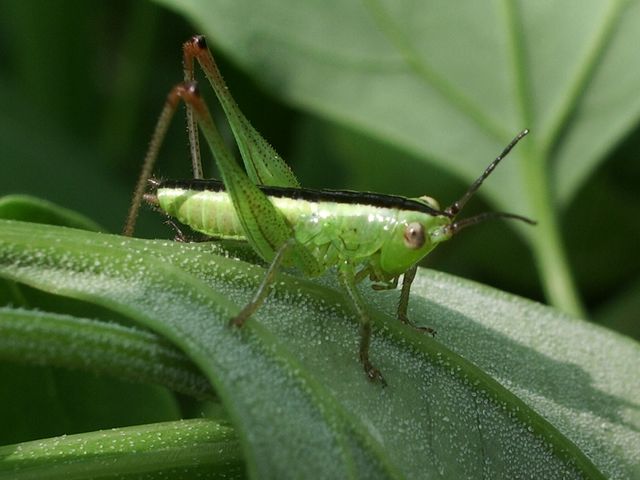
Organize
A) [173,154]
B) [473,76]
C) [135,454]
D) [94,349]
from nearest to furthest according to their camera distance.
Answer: [94,349] → [135,454] → [473,76] → [173,154]

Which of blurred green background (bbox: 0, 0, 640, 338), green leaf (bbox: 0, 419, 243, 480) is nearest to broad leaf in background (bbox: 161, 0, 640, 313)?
blurred green background (bbox: 0, 0, 640, 338)

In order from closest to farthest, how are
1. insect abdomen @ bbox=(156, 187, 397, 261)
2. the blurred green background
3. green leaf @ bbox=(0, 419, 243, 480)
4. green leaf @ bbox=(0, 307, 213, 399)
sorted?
1. green leaf @ bbox=(0, 307, 213, 399)
2. green leaf @ bbox=(0, 419, 243, 480)
3. insect abdomen @ bbox=(156, 187, 397, 261)
4. the blurred green background

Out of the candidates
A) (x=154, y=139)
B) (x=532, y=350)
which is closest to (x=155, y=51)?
(x=154, y=139)

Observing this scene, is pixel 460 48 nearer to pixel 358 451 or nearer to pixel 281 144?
pixel 281 144

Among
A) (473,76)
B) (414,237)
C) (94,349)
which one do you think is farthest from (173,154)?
(94,349)

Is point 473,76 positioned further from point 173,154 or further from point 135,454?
point 135,454

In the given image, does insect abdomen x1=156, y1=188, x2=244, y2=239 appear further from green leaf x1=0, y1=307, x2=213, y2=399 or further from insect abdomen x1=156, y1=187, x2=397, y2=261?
green leaf x1=0, y1=307, x2=213, y2=399

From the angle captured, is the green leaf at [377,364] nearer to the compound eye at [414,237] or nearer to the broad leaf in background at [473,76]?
the compound eye at [414,237]
